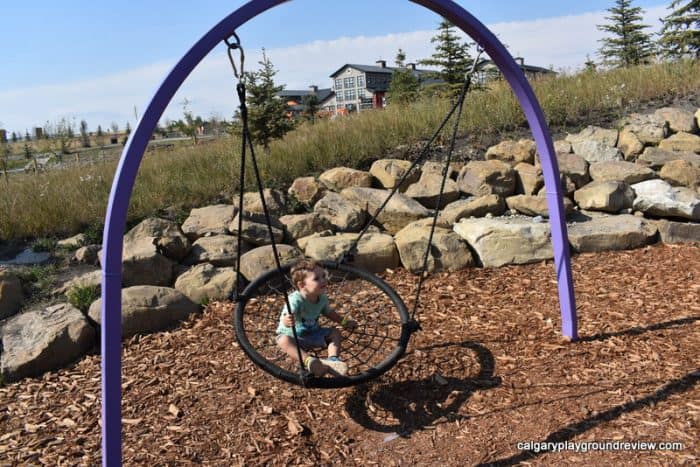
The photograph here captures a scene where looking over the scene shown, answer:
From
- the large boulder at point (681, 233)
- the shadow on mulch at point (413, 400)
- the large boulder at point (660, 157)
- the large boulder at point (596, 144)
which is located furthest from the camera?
the large boulder at point (596, 144)

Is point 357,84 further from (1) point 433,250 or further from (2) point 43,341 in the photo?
(2) point 43,341

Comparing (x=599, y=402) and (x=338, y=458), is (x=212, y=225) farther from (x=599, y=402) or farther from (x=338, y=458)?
(x=599, y=402)

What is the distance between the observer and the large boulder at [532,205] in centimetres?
524

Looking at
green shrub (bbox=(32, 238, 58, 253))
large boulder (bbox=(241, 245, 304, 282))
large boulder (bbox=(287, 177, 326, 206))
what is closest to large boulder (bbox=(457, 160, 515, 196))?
large boulder (bbox=(287, 177, 326, 206))

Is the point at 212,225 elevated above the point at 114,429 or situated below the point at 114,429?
above

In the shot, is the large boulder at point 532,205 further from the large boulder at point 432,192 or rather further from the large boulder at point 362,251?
the large boulder at point 362,251

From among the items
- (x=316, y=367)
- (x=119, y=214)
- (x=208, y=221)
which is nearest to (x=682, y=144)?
(x=208, y=221)

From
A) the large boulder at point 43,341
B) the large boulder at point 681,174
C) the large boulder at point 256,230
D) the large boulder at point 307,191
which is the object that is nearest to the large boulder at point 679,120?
the large boulder at point 681,174

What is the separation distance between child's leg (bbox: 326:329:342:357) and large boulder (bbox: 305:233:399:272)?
1.54 m

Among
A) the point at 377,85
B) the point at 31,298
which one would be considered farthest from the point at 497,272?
the point at 377,85

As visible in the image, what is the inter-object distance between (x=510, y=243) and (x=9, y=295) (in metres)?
3.99

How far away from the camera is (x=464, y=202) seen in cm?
570

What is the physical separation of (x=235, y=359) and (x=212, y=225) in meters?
1.90

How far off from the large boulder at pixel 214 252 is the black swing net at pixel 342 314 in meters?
0.45
